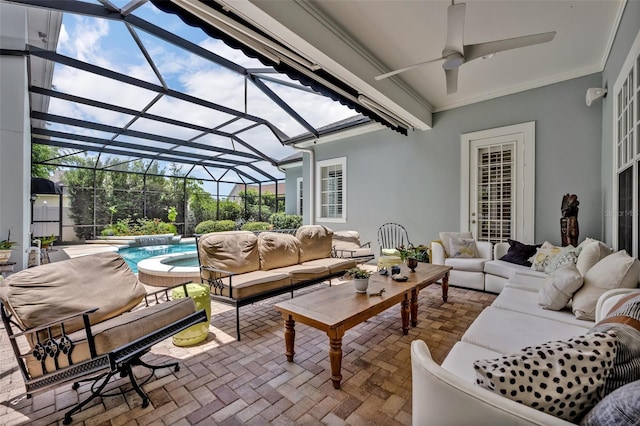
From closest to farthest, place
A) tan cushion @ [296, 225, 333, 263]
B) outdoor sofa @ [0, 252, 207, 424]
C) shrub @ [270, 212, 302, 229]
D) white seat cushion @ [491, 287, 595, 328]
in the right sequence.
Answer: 1. outdoor sofa @ [0, 252, 207, 424]
2. white seat cushion @ [491, 287, 595, 328]
3. tan cushion @ [296, 225, 333, 263]
4. shrub @ [270, 212, 302, 229]

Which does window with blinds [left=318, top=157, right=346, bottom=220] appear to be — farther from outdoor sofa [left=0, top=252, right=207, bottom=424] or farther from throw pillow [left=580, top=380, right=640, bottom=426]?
throw pillow [left=580, top=380, right=640, bottom=426]

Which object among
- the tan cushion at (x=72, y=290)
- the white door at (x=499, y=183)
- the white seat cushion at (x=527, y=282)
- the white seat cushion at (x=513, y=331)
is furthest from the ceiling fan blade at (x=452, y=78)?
the tan cushion at (x=72, y=290)

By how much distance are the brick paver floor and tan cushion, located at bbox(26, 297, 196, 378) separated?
15.0 inches

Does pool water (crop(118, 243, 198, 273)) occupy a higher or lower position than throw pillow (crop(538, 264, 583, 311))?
lower

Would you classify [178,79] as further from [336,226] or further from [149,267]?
[336,226]

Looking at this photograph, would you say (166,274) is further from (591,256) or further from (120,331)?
(591,256)

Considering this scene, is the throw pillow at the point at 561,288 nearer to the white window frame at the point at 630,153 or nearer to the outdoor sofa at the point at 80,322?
the white window frame at the point at 630,153

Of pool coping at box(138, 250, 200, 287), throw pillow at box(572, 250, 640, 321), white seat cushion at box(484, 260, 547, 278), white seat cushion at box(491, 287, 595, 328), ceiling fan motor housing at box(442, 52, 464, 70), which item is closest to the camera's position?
throw pillow at box(572, 250, 640, 321)

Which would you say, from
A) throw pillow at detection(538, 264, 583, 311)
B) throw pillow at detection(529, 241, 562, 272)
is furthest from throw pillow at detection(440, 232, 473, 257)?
throw pillow at detection(538, 264, 583, 311)

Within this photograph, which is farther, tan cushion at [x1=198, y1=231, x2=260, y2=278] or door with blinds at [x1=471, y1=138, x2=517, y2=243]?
door with blinds at [x1=471, y1=138, x2=517, y2=243]

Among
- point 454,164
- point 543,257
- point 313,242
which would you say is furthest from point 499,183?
point 313,242

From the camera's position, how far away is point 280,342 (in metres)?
2.70

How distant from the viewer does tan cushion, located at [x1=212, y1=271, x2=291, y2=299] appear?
9.52 ft

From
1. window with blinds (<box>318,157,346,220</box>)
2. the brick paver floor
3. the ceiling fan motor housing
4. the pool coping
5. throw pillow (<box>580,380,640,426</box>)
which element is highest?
the ceiling fan motor housing
